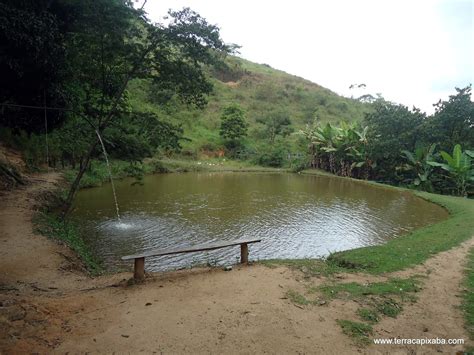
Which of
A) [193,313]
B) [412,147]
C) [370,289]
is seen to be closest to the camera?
[193,313]

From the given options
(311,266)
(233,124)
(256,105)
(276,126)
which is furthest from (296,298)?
(256,105)

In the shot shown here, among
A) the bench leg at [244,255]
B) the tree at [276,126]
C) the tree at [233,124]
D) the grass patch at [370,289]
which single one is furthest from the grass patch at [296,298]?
the tree at [276,126]

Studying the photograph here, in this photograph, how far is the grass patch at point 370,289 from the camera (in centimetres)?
552

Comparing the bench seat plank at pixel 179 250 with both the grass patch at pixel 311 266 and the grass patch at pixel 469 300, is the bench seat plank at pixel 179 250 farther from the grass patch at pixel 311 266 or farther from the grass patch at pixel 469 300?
the grass patch at pixel 469 300

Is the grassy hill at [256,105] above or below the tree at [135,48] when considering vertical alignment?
above

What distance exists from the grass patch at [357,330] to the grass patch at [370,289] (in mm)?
891

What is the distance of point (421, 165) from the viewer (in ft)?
73.0

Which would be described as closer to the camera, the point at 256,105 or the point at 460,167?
the point at 460,167

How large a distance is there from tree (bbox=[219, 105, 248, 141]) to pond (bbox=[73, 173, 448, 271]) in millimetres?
15572

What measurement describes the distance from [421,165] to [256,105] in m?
29.6

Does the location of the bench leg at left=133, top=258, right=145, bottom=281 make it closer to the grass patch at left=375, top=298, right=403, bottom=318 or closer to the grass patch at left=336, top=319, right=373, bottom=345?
the grass patch at left=336, top=319, right=373, bottom=345

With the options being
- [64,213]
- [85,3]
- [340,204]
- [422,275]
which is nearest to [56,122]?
[64,213]

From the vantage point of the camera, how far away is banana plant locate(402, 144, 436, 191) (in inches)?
840

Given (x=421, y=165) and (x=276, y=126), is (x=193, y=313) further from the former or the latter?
(x=276, y=126)
